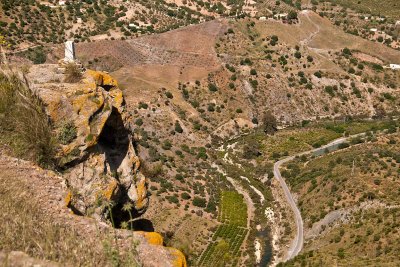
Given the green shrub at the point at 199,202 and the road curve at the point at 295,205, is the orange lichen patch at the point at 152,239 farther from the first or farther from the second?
the green shrub at the point at 199,202

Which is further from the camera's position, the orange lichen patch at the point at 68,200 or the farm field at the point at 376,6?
the farm field at the point at 376,6

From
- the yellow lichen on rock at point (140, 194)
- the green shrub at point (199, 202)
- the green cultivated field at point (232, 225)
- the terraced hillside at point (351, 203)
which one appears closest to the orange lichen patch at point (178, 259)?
the yellow lichen on rock at point (140, 194)

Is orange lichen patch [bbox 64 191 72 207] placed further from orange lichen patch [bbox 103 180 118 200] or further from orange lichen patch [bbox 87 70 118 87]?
orange lichen patch [bbox 87 70 118 87]

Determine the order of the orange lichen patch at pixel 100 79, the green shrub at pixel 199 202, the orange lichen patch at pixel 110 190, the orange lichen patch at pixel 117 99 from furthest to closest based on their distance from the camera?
the green shrub at pixel 199 202 → the orange lichen patch at pixel 117 99 → the orange lichen patch at pixel 100 79 → the orange lichen patch at pixel 110 190

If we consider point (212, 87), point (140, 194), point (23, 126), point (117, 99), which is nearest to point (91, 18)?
point (212, 87)

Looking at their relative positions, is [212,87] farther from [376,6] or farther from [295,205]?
[376,6]

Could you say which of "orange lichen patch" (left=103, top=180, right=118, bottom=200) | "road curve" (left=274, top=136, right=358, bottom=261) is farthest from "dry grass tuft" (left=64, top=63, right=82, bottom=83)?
"road curve" (left=274, top=136, right=358, bottom=261)

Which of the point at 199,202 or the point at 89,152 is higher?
the point at 89,152
